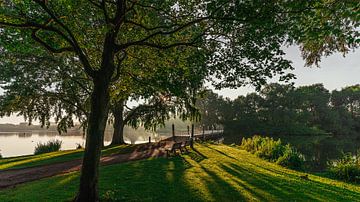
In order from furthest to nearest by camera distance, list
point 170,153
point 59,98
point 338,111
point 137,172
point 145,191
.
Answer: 1. point 338,111
2. point 59,98
3. point 170,153
4. point 137,172
5. point 145,191

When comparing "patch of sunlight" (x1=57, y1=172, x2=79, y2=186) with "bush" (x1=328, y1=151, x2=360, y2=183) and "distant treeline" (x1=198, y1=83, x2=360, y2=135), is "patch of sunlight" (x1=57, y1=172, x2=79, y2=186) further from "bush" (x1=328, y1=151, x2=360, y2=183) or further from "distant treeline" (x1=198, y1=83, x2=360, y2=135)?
"distant treeline" (x1=198, y1=83, x2=360, y2=135)

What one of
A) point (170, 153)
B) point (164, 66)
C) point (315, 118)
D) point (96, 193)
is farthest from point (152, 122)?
point (315, 118)

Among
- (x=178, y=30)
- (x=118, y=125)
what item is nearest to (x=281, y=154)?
(x=178, y=30)

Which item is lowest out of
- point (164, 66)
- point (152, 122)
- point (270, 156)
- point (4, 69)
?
point (270, 156)

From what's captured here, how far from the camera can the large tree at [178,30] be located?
7.32 m

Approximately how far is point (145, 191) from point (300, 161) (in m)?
13.3

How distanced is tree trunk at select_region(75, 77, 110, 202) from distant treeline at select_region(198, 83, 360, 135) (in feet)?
244

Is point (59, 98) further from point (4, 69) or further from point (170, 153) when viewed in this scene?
point (170, 153)

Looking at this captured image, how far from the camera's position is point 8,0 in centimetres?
1026

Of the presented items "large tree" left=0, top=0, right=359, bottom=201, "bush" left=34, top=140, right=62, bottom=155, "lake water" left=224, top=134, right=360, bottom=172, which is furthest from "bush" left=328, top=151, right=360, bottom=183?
"bush" left=34, top=140, right=62, bottom=155

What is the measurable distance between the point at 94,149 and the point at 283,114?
80891 millimetres

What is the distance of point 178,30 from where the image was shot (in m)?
9.15

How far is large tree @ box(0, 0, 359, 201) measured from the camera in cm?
732

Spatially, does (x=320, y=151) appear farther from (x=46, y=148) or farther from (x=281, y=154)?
(x=46, y=148)
